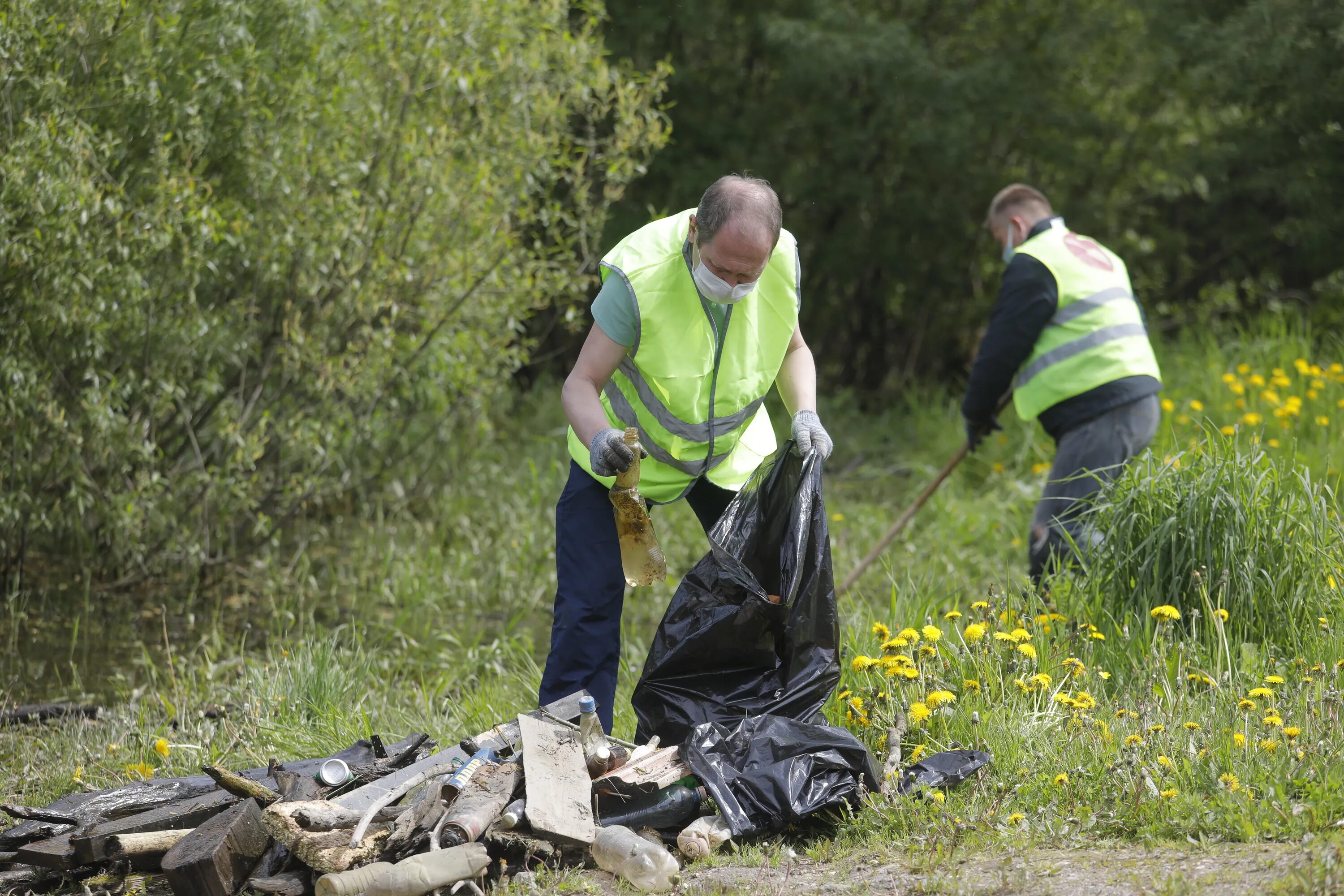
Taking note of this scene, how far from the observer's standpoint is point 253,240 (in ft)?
16.6

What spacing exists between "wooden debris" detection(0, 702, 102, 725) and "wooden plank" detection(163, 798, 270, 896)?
5.17ft

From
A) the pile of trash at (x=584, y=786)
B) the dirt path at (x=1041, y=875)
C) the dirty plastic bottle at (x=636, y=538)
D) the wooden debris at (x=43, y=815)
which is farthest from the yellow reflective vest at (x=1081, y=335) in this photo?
the wooden debris at (x=43, y=815)

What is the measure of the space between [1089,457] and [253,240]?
3517mm

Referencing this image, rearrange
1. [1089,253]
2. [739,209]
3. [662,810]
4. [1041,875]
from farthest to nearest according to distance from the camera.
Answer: [1089,253], [739,209], [662,810], [1041,875]

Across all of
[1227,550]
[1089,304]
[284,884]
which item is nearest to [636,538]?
[284,884]

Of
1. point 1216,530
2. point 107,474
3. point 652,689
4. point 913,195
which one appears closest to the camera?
point 652,689

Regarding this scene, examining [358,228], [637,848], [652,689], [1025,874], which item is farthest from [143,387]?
[1025,874]

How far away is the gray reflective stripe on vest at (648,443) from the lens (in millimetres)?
3391

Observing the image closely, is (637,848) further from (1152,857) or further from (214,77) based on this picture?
(214,77)

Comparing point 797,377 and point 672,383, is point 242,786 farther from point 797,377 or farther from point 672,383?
point 797,377

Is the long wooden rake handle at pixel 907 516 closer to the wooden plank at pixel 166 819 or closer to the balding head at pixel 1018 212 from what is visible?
the balding head at pixel 1018 212

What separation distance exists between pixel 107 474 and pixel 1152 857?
4.38 metres

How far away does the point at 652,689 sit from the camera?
10.7 ft

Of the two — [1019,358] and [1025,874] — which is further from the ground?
[1019,358]
